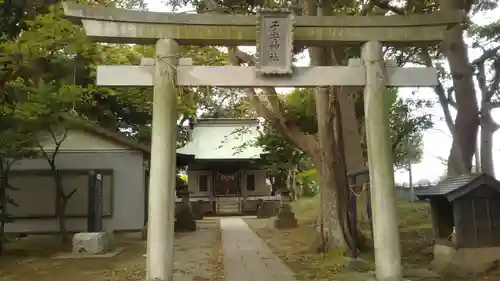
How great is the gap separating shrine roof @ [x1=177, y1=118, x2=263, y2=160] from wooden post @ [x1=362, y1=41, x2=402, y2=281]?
20335 mm

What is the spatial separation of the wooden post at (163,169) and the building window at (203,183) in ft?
76.2

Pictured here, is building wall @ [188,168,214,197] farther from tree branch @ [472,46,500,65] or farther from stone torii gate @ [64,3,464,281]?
stone torii gate @ [64,3,464,281]

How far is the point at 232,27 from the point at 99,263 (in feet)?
24.6

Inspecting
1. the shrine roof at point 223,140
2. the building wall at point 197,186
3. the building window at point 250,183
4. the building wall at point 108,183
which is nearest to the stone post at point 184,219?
the building wall at point 108,183

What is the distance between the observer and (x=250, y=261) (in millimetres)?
12609

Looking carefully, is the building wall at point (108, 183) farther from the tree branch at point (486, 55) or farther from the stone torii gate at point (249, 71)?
the tree branch at point (486, 55)

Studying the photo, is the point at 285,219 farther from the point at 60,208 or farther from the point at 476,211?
the point at 476,211

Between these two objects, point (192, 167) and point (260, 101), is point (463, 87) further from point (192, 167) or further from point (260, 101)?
point (192, 167)

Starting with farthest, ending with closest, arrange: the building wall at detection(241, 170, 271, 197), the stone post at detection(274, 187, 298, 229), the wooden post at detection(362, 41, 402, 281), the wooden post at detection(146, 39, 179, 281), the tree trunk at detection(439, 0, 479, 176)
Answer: the building wall at detection(241, 170, 271, 197) → the stone post at detection(274, 187, 298, 229) → the tree trunk at detection(439, 0, 479, 176) → the wooden post at detection(362, 41, 402, 281) → the wooden post at detection(146, 39, 179, 281)

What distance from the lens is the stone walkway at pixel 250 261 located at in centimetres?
1044

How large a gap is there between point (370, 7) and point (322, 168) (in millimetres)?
4449

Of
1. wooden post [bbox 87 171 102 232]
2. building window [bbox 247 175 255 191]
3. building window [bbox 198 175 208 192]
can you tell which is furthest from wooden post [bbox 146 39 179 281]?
building window [bbox 198 175 208 192]

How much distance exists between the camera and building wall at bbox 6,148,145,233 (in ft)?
56.1

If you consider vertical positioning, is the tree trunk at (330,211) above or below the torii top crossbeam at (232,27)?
below
